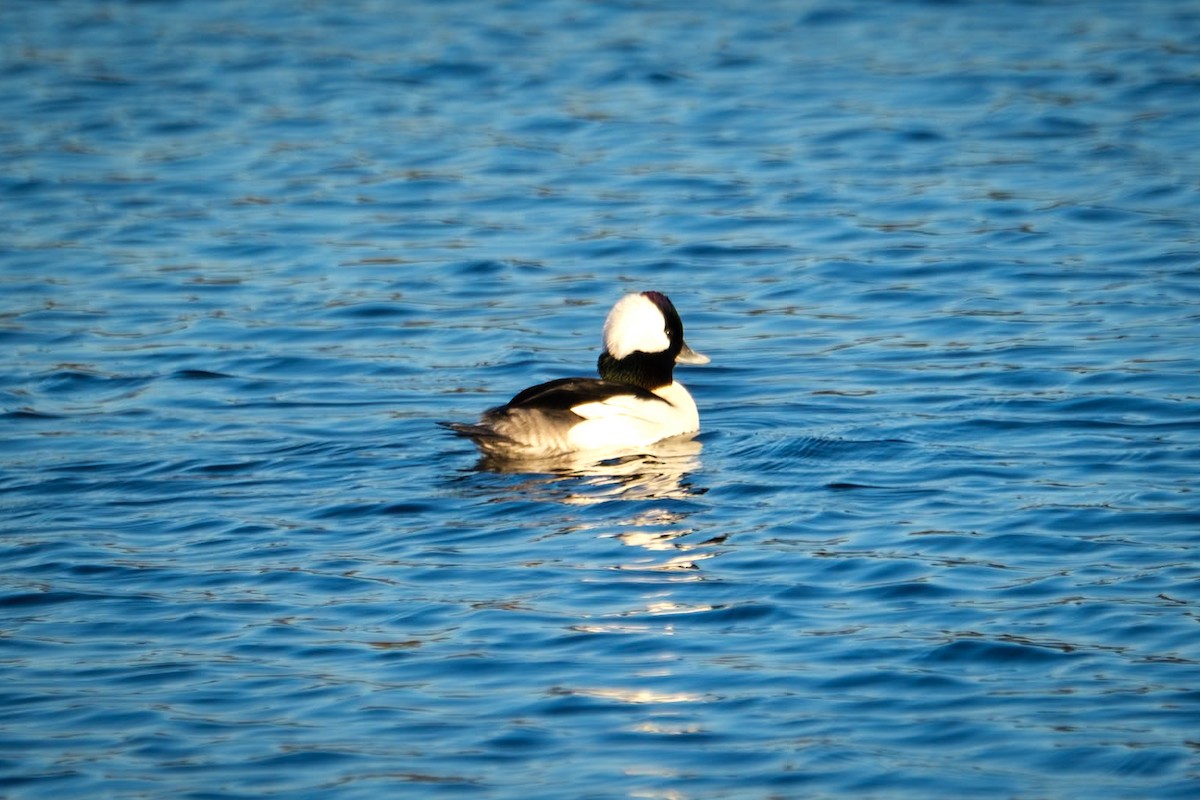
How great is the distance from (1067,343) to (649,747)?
6507 millimetres

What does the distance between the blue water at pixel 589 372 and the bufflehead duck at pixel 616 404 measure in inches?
10.2

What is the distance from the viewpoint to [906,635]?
23.6ft

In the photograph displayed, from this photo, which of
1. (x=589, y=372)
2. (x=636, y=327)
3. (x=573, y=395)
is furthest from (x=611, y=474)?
(x=589, y=372)

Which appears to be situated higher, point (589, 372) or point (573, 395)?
point (573, 395)

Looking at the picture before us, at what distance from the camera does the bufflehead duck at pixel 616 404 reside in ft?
32.3

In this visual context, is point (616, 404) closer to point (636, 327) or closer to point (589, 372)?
point (636, 327)

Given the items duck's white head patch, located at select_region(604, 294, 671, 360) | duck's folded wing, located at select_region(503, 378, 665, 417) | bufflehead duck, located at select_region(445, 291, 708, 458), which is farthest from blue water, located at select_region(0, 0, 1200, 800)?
duck's white head patch, located at select_region(604, 294, 671, 360)

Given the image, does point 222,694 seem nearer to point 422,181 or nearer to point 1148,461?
point 1148,461

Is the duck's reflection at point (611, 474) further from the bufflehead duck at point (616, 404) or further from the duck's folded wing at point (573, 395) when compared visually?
the duck's folded wing at point (573, 395)

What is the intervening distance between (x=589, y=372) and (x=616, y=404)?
176 cm

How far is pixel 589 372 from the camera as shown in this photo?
1199 cm

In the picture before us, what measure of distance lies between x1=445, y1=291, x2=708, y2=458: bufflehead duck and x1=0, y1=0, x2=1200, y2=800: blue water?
0.85 ft

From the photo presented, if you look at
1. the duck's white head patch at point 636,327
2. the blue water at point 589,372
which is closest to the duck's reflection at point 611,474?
the blue water at point 589,372

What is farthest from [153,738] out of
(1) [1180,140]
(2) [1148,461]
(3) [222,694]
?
(1) [1180,140]
